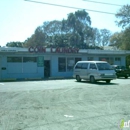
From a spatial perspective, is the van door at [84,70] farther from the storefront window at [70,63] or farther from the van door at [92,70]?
the storefront window at [70,63]

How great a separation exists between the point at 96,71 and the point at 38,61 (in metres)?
10.8

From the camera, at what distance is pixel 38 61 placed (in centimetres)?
3091

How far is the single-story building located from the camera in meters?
29.0

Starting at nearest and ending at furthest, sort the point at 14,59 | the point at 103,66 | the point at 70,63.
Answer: the point at 103,66 < the point at 14,59 < the point at 70,63

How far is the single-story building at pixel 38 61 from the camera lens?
29016 millimetres

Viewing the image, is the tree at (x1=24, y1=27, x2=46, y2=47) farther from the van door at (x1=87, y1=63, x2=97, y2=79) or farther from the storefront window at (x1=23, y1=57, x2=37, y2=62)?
the van door at (x1=87, y1=63, x2=97, y2=79)

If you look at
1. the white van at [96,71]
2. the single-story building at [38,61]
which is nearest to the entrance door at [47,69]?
the single-story building at [38,61]

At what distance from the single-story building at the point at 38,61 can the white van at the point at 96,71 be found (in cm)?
778

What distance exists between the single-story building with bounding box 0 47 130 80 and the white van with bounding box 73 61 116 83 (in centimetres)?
778

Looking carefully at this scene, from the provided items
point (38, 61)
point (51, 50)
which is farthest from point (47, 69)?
point (51, 50)

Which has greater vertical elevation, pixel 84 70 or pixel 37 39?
pixel 37 39

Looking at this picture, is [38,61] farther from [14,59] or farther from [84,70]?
[84,70]

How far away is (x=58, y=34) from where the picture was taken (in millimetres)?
68625

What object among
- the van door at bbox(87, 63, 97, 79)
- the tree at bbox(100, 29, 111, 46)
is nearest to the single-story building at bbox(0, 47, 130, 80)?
the van door at bbox(87, 63, 97, 79)
